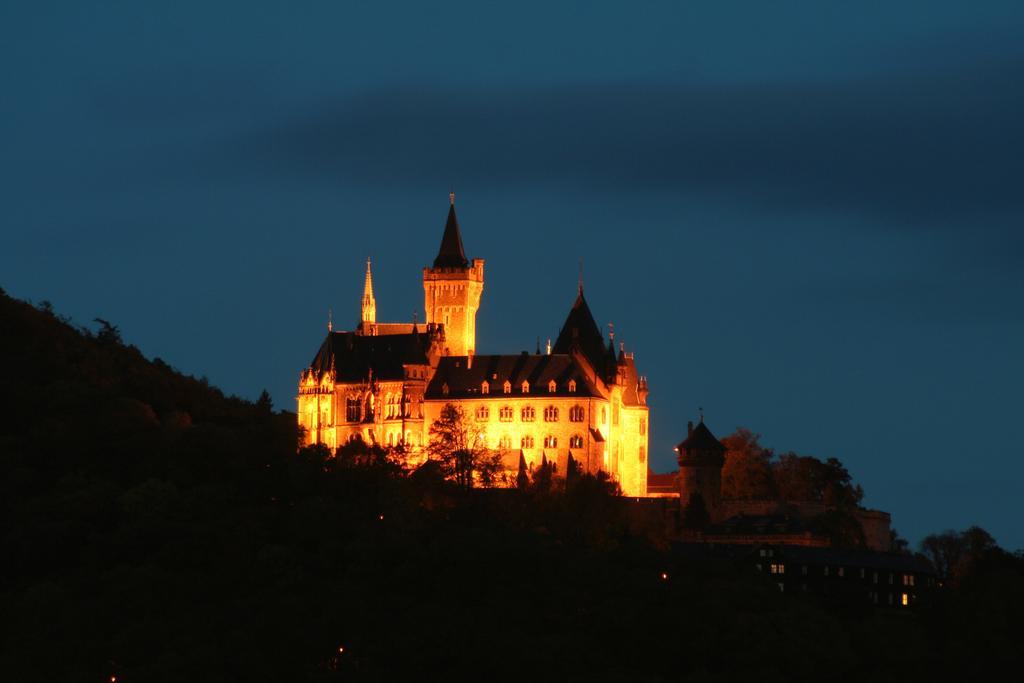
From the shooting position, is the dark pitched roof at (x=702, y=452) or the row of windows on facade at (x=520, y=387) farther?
the row of windows on facade at (x=520, y=387)

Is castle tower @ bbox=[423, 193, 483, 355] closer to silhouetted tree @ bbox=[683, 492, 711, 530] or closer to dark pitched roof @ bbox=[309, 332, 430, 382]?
dark pitched roof @ bbox=[309, 332, 430, 382]

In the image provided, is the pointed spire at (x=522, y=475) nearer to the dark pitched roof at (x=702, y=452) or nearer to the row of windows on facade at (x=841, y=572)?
the dark pitched roof at (x=702, y=452)

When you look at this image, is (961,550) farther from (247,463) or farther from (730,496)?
(247,463)

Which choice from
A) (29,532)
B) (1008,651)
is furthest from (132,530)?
(1008,651)

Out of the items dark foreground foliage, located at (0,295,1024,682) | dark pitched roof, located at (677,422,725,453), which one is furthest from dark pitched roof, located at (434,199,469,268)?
dark foreground foliage, located at (0,295,1024,682)

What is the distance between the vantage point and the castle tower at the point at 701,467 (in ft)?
537

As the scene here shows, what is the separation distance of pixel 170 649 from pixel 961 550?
9402 centimetres

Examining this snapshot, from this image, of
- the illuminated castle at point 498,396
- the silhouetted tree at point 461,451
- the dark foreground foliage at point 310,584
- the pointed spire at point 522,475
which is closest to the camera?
the dark foreground foliage at point 310,584

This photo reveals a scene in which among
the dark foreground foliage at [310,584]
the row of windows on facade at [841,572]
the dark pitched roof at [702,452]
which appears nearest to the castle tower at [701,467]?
the dark pitched roof at [702,452]

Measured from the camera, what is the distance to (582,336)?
595 ft

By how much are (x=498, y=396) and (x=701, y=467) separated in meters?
16.6

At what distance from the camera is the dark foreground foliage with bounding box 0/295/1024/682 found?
99438 millimetres

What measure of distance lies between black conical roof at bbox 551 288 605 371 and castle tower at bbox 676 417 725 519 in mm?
14609

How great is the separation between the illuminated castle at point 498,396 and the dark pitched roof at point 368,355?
0.20 ft
